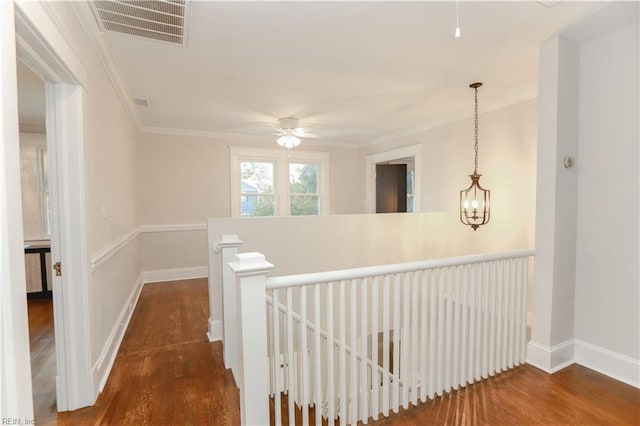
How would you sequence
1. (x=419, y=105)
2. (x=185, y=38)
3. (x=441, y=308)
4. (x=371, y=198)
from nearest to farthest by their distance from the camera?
(x=441, y=308) → (x=185, y=38) → (x=419, y=105) → (x=371, y=198)

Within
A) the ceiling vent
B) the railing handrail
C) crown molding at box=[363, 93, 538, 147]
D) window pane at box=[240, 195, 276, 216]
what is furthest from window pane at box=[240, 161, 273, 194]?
the railing handrail

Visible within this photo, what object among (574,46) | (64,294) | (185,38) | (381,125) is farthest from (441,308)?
(381,125)

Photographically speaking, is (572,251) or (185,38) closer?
(185,38)

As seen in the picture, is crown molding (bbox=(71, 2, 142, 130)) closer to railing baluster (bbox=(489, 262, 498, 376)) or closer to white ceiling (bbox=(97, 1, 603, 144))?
white ceiling (bbox=(97, 1, 603, 144))

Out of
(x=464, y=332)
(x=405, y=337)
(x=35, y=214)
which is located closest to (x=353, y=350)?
(x=405, y=337)

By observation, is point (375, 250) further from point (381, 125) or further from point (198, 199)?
point (198, 199)

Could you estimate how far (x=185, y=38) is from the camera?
7.23 ft

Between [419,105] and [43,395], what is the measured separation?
4.34 metres

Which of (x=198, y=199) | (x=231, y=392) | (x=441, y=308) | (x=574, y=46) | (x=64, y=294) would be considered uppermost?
(x=574, y=46)

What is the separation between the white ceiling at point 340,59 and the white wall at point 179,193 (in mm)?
799

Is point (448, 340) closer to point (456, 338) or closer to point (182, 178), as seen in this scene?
point (456, 338)

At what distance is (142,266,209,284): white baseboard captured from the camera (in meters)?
4.84

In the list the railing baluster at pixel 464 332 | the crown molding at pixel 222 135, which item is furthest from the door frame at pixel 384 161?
the railing baluster at pixel 464 332

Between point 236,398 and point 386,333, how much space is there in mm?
1077
